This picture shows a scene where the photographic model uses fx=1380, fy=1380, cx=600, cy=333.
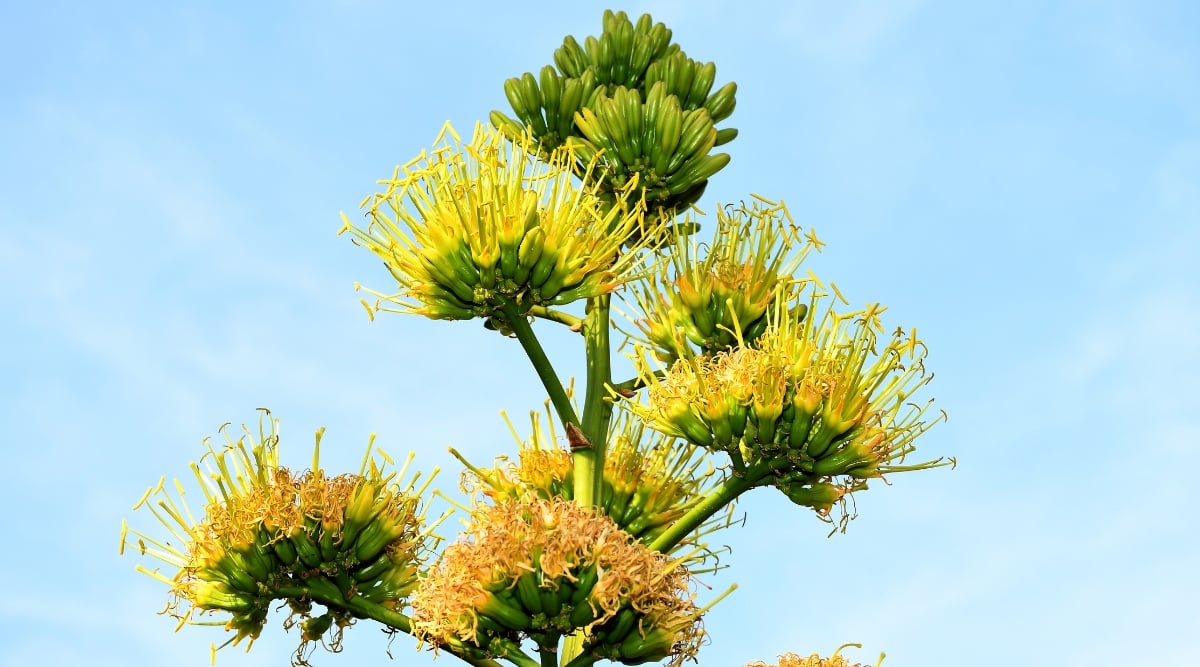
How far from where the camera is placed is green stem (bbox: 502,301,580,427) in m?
7.05

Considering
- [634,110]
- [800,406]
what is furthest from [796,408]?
[634,110]

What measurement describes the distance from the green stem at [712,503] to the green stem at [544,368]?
76 centimetres

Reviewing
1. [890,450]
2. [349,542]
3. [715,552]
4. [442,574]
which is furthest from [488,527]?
[890,450]

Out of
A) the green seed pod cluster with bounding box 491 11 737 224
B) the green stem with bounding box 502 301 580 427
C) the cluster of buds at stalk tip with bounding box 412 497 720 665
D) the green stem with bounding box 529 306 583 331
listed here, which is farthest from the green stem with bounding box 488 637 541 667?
the green seed pod cluster with bounding box 491 11 737 224

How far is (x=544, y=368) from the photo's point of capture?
720cm

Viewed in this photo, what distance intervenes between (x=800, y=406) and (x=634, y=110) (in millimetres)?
2048

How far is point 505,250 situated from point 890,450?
2.21 metres

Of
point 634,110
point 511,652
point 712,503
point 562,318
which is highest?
point 634,110

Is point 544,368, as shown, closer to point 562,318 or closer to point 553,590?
point 562,318

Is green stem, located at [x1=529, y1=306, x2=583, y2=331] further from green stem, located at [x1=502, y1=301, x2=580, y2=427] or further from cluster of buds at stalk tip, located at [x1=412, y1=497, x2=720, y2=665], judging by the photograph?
cluster of buds at stalk tip, located at [x1=412, y1=497, x2=720, y2=665]

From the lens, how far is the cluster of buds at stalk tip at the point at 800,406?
6.75 metres

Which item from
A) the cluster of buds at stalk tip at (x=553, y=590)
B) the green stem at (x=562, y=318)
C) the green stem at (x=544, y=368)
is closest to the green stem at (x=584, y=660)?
the cluster of buds at stalk tip at (x=553, y=590)

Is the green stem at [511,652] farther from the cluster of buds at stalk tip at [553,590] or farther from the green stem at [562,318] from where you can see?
the green stem at [562,318]

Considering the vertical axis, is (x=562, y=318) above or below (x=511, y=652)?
above
